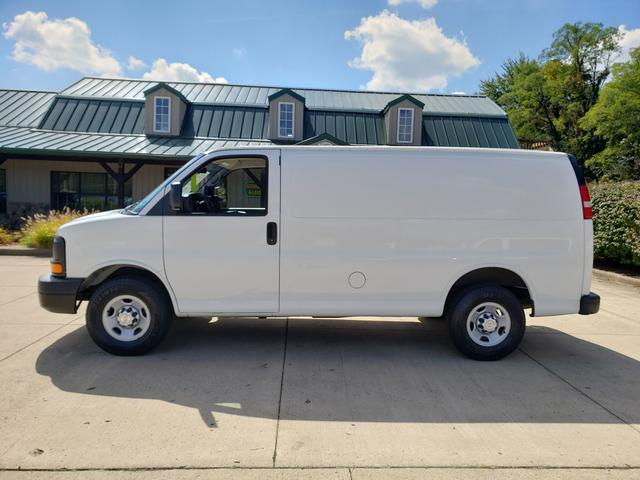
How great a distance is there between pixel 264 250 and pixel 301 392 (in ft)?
4.76

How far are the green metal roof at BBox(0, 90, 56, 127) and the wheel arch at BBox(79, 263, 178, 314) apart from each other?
16789 millimetres

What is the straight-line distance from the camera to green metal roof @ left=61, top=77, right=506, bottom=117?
768 inches

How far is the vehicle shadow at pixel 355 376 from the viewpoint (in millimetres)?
3621

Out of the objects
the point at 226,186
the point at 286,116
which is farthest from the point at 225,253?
the point at 286,116

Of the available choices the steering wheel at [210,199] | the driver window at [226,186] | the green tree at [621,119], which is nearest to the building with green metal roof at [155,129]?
the green tree at [621,119]

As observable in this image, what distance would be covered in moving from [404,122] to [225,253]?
51.6 feet

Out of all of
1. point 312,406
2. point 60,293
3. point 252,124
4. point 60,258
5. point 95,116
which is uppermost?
point 95,116

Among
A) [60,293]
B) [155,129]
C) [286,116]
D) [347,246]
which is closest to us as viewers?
[60,293]

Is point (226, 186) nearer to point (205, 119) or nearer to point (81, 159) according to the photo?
point (81, 159)

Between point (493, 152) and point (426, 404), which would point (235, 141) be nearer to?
point (493, 152)

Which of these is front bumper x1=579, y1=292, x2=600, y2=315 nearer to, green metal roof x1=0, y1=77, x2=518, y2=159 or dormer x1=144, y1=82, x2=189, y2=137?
green metal roof x1=0, y1=77, x2=518, y2=159

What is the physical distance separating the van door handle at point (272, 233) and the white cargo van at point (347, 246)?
10mm

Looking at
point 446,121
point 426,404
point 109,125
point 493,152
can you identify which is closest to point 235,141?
point 109,125

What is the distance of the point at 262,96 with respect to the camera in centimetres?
2031
